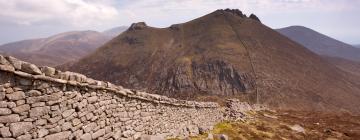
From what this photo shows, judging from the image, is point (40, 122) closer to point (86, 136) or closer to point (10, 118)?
point (10, 118)

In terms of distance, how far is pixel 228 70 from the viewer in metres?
147

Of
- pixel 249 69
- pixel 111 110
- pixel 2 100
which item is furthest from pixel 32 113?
pixel 249 69

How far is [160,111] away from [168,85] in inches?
4748

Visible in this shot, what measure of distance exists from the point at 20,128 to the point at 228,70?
13893cm

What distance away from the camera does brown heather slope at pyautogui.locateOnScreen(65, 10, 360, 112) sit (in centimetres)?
13338

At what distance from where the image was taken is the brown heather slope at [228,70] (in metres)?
133

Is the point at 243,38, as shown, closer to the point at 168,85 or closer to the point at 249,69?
the point at 249,69

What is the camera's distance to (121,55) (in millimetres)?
188125

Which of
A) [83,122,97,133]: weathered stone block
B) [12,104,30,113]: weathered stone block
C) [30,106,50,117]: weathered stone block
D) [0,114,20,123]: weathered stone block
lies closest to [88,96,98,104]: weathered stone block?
[83,122,97,133]: weathered stone block

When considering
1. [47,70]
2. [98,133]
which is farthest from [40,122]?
[98,133]

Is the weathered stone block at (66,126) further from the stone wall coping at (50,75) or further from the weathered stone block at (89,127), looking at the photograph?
the stone wall coping at (50,75)

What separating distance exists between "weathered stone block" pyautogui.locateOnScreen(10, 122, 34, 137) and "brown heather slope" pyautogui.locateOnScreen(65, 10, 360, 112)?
114969mm

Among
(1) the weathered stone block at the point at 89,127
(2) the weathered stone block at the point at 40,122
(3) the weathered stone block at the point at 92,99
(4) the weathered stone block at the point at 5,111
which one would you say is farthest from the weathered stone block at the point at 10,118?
(3) the weathered stone block at the point at 92,99

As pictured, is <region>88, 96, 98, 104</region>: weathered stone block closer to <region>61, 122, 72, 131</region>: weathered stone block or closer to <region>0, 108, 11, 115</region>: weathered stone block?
<region>61, 122, 72, 131</region>: weathered stone block
